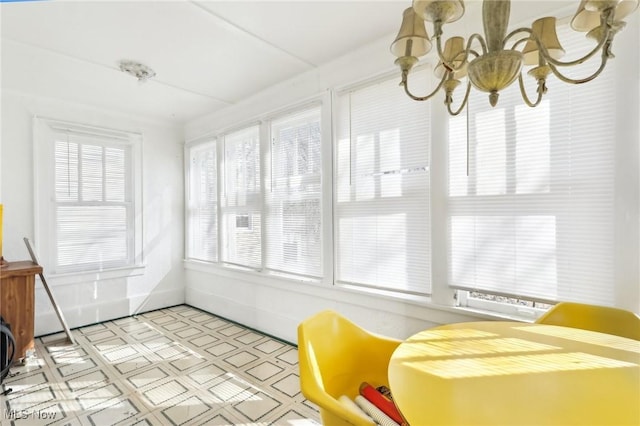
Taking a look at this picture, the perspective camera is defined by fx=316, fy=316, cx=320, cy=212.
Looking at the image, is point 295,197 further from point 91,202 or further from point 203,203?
point 91,202

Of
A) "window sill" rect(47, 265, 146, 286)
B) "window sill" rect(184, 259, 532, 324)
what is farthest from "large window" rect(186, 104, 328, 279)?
"window sill" rect(47, 265, 146, 286)

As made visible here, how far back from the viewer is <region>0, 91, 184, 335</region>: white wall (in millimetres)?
3551

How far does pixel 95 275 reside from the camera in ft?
13.5

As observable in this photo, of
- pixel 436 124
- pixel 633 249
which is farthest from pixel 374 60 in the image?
pixel 633 249

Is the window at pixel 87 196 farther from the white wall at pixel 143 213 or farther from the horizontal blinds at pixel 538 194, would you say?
the horizontal blinds at pixel 538 194

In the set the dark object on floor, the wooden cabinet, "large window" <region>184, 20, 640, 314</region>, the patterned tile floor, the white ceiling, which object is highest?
the white ceiling

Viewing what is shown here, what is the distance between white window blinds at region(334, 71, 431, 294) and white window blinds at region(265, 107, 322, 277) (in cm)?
29

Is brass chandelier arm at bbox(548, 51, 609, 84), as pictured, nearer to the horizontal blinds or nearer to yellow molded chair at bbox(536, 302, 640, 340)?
the horizontal blinds

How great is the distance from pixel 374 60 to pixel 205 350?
3204 millimetres

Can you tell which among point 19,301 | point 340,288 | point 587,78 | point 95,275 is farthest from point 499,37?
point 95,275

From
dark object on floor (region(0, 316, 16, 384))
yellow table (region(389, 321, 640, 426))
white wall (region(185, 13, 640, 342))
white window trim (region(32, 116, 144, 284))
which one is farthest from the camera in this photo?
white window trim (region(32, 116, 144, 284))

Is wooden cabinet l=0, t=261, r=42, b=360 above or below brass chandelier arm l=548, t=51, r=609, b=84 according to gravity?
below

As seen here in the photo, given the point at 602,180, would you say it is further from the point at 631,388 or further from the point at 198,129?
the point at 198,129

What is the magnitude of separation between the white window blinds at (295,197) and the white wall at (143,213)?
81.7 inches
